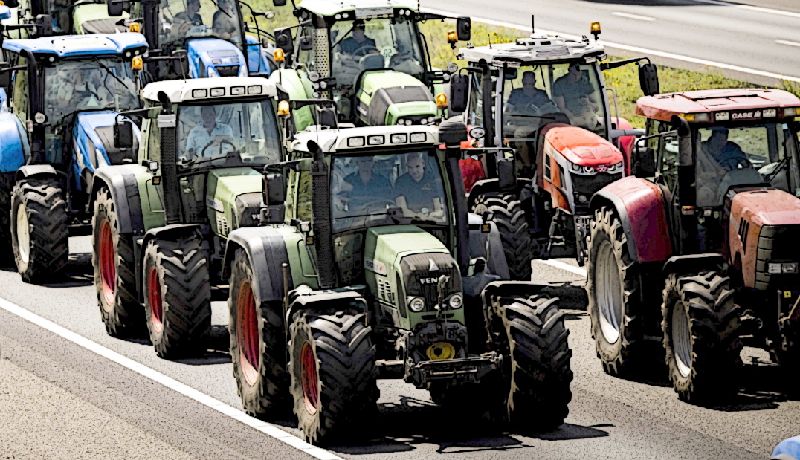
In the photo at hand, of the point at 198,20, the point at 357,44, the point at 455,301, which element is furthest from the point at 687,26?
the point at 455,301

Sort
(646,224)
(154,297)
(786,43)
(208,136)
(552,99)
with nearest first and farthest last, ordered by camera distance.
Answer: (646,224)
(154,297)
(208,136)
(552,99)
(786,43)

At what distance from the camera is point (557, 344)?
17.4 meters

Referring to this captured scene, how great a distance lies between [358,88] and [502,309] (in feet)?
42.6

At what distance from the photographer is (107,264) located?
77.8 ft

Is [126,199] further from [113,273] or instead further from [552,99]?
[552,99]

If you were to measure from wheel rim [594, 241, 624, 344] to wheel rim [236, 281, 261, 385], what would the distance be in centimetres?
381

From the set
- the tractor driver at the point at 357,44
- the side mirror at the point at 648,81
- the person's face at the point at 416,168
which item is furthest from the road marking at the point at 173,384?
the tractor driver at the point at 357,44

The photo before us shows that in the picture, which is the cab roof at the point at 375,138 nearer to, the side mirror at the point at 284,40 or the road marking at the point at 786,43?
the side mirror at the point at 284,40

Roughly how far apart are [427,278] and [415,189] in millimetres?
1225

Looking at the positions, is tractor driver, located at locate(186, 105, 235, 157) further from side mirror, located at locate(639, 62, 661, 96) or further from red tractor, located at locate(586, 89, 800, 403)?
side mirror, located at locate(639, 62, 661, 96)

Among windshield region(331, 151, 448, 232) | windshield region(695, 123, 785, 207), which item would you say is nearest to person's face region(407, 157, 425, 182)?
windshield region(331, 151, 448, 232)

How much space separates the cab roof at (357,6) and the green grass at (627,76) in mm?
2116

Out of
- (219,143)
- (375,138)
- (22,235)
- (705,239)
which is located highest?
(375,138)

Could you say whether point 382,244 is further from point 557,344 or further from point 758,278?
point 758,278
